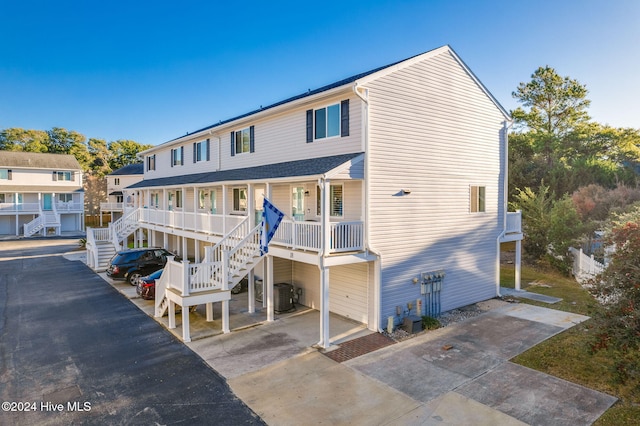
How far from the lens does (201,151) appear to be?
22.7 meters

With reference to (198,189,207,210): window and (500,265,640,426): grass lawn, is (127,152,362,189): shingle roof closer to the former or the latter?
(198,189,207,210): window

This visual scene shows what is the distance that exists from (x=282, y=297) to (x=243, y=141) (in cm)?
843

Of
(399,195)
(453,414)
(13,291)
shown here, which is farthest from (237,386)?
(13,291)

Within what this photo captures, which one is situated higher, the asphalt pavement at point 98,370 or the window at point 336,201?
the window at point 336,201

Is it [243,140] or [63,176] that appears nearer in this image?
[243,140]

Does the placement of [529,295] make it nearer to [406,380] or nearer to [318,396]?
[406,380]

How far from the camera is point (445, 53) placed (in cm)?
1455

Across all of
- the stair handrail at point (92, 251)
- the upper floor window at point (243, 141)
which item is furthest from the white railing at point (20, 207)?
the upper floor window at point (243, 141)

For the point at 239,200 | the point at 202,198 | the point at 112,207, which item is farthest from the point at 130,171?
the point at 239,200

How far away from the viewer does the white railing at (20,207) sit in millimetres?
39938

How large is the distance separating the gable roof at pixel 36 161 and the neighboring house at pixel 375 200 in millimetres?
37679

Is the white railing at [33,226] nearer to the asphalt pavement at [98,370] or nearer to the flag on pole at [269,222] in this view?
the asphalt pavement at [98,370]

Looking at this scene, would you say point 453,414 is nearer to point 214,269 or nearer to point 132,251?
point 214,269

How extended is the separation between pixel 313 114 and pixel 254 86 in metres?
19.9
